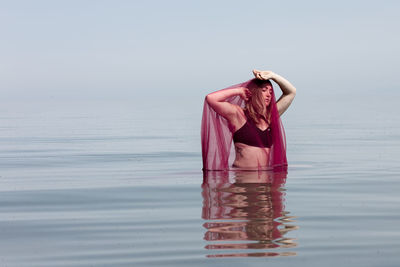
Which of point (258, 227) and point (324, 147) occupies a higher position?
point (324, 147)

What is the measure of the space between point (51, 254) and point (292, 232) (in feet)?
7.31

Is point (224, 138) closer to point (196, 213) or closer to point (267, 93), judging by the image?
point (267, 93)

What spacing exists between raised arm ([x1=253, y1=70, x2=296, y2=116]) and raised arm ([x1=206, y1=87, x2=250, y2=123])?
434 millimetres

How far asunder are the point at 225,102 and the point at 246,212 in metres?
3.25

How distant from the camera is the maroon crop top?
33.9 ft

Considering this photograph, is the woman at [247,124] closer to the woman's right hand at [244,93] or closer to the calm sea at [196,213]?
the woman's right hand at [244,93]

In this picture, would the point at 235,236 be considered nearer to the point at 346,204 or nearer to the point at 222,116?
the point at 346,204

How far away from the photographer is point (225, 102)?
1032 centimetres

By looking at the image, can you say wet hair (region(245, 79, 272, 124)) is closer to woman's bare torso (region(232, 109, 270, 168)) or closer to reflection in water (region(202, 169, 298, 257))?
woman's bare torso (region(232, 109, 270, 168))

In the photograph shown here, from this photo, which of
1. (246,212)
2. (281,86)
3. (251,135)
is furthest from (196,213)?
(281,86)

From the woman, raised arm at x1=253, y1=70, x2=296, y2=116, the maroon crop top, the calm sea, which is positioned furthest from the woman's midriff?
raised arm at x1=253, y1=70, x2=296, y2=116

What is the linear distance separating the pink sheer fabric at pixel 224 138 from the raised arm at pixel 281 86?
0.83ft

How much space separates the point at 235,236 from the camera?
610cm

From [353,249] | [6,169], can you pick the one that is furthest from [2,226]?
[6,169]
